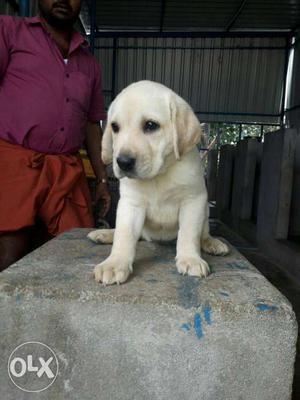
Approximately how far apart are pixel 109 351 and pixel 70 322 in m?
0.18

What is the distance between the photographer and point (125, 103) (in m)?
1.60

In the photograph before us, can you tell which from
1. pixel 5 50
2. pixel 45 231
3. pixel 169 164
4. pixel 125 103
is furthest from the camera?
pixel 45 231

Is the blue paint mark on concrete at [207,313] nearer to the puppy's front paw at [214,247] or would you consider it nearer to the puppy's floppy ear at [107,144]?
the puppy's front paw at [214,247]

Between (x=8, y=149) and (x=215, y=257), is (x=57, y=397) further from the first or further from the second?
(x=8, y=149)

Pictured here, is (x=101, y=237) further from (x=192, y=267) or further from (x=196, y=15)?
(x=196, y=15)

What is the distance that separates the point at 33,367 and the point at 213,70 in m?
11.9

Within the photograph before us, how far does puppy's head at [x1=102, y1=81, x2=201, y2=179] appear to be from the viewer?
1.54m

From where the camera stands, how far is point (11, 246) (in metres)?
2.43

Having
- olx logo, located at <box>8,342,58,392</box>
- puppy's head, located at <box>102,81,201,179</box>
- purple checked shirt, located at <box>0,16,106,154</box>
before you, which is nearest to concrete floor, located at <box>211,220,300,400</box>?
olx logo, located at <box>8,342,58,392</box>

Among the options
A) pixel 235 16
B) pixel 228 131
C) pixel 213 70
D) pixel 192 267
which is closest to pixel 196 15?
pixel 235 16

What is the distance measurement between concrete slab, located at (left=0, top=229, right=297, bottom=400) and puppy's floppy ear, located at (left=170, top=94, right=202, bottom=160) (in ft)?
2.03

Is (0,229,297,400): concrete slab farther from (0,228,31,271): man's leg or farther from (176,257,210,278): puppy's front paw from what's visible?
(0,228,31,271): man's leg

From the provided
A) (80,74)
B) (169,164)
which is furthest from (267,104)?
(169,164)

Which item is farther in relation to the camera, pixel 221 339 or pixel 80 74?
pixel 80 74
